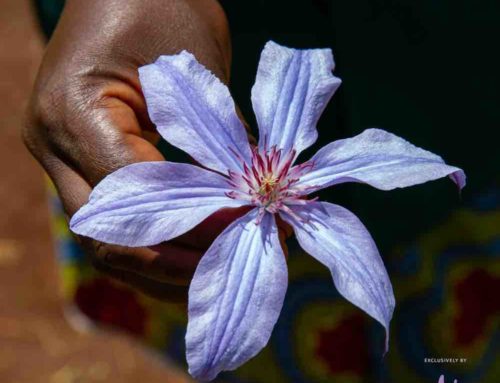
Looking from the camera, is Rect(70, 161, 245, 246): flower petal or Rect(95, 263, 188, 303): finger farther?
Rect(95, 263, 188, 303): finger

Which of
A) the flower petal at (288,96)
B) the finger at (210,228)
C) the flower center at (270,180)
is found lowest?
the finger at (210,228)

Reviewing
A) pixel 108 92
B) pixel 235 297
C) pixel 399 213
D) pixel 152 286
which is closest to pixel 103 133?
pixel 108 92

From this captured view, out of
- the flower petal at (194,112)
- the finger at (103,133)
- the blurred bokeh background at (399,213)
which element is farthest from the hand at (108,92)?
the blurred bokeh background at (399,213)

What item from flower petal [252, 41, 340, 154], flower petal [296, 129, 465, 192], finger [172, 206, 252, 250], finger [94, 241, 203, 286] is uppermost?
flower petal [252, 41, 340, 154]

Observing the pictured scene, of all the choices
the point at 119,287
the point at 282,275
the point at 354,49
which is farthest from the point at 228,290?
the point at 119,287

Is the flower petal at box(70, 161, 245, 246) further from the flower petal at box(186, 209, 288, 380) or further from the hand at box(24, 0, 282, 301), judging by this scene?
the hand at box(24, 0, 282, 301)

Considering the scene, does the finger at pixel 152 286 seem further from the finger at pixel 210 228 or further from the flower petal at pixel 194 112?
the flower petal at pixel 194 112

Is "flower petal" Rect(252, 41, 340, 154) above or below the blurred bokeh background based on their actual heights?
above

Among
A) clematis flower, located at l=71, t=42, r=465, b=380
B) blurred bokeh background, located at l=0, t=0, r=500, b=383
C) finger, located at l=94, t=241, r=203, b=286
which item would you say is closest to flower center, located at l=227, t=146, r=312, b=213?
clematis flower, located at l=71, t=42, r=465, b=380
